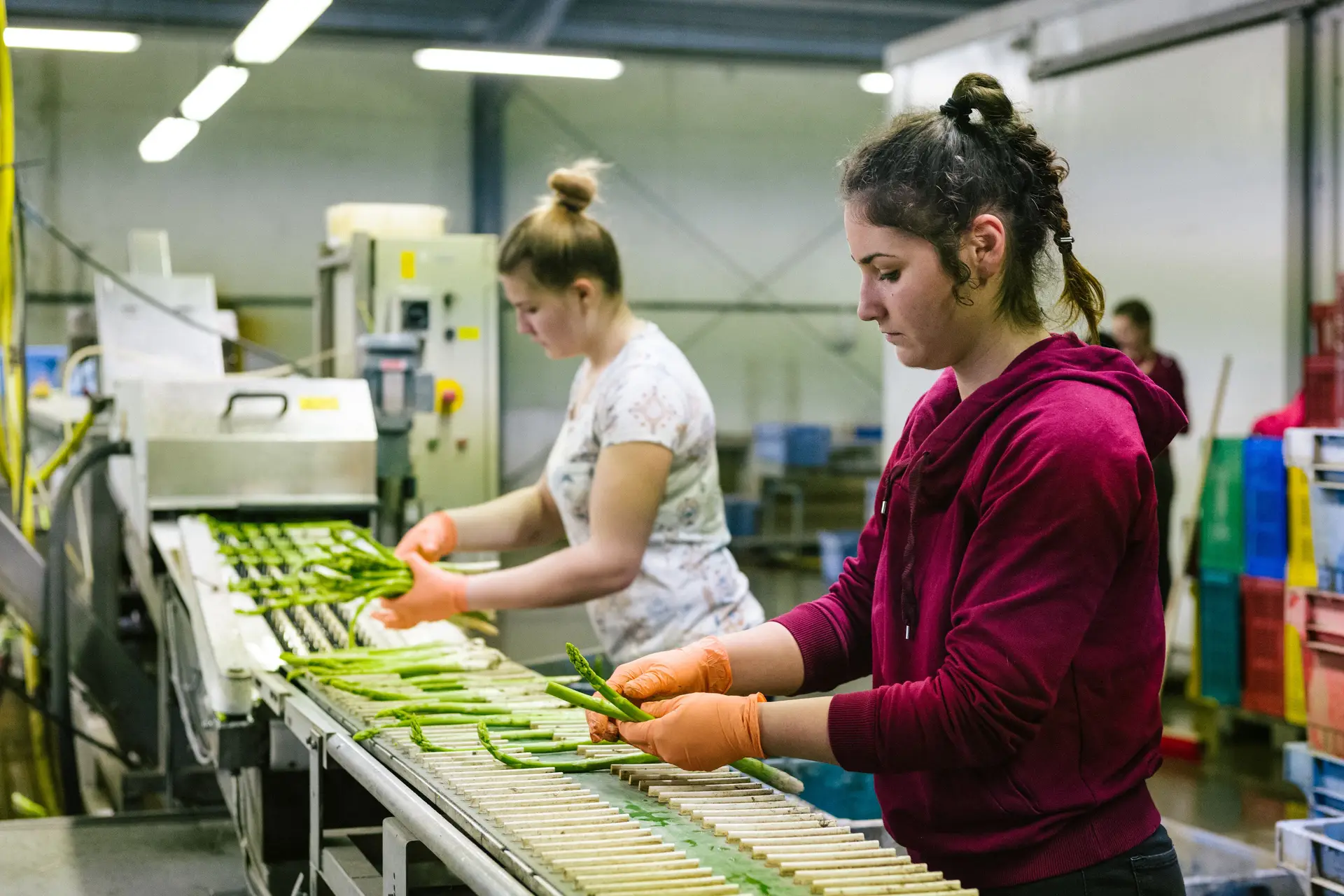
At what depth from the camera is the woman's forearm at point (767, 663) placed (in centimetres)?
151

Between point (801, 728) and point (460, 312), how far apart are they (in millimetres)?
5187

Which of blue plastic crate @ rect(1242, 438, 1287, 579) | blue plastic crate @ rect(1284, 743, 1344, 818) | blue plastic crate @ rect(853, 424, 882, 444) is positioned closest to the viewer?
blue plastic crate @ rect(1284, 743, 1344, 818)

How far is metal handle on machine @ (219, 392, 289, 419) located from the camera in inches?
121

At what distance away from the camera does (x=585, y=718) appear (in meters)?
1.67

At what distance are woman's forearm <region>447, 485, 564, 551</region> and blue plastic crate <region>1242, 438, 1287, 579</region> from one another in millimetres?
2763

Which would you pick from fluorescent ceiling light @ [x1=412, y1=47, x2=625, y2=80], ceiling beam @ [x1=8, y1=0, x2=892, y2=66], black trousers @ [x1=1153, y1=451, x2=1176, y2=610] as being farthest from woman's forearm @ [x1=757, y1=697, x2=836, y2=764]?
ceiling beam @ [x1=8, y1=0, x2=892, y2=66]

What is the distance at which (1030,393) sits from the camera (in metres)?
1.20

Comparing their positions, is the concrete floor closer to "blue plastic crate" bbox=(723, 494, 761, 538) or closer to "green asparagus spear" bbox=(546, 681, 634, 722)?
"green asparagus spear" bbox=(546, 681, 634, 722)

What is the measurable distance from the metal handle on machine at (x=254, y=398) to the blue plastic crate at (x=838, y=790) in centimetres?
138

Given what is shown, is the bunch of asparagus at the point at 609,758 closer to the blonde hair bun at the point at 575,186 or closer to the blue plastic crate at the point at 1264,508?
the blonde hair bun at the point at 575,186

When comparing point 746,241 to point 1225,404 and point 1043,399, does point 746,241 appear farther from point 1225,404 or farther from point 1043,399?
point 1043,399

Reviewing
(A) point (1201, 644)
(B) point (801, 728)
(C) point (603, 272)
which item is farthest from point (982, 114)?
(A) point (1201, 644)

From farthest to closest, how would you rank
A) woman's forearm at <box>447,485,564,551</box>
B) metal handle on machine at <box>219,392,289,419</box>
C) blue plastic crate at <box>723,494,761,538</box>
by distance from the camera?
blue plastic crate at <box>723,494,761,538</box>
metal handle on machine at <box>219,392,289,419</box>
woman's forearm at <box>447,485,564,551</box>

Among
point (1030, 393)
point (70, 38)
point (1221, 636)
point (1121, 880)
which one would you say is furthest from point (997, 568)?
point (70, 38)
